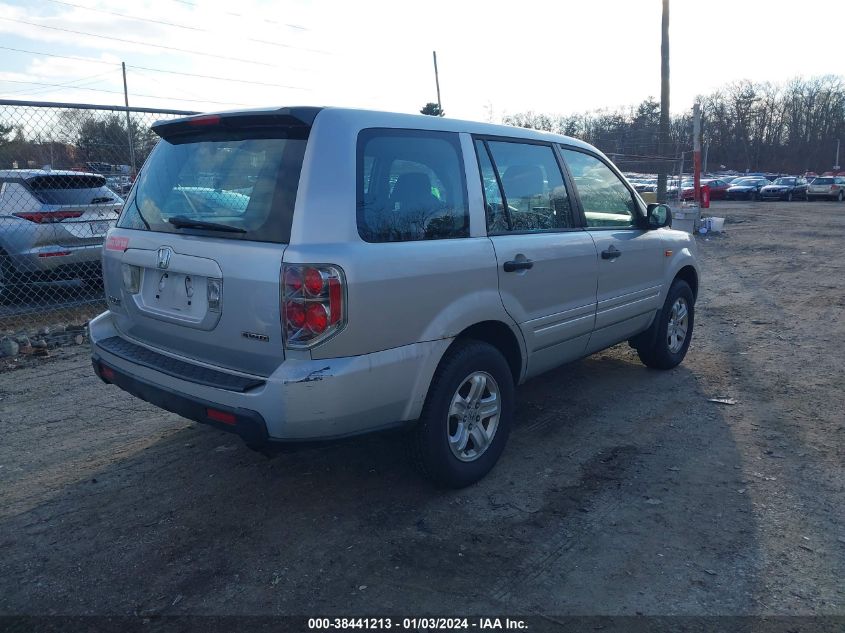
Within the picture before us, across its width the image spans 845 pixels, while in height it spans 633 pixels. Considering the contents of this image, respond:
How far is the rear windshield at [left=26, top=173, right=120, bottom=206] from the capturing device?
7.44 metres

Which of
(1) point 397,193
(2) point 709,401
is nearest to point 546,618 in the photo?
(1) point 397,193

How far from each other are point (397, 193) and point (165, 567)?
80.7 inches

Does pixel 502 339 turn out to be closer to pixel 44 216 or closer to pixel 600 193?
pixel 600 193

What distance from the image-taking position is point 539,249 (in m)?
4.09

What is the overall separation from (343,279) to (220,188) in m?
0.96

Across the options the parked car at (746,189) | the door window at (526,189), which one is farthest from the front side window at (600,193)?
the parked car at (746,189)

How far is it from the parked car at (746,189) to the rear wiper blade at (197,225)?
47.3 meters

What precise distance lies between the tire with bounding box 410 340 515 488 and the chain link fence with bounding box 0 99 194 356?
502 cm

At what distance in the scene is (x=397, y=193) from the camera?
11.0 feet

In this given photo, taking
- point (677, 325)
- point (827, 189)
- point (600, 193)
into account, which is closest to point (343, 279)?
point (600, 193)

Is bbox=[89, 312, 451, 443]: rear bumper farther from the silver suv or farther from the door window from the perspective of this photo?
the door window

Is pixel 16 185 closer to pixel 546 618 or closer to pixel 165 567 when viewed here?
pixel 165 567

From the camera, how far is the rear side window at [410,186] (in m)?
3.18

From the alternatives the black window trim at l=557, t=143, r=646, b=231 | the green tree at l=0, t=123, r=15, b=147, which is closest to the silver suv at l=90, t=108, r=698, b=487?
the black window trim at l=557, t=143, r=646, b=231
